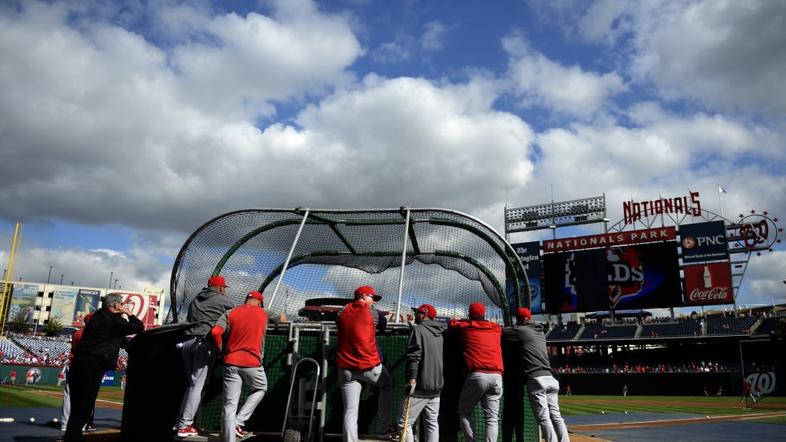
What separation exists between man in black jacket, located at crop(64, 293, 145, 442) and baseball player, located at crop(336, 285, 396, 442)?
2.11 metres

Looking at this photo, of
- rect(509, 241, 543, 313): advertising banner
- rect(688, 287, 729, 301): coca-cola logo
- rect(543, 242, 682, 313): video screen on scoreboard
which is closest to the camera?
rect(688, 287, 729, 301): coca-cola logo

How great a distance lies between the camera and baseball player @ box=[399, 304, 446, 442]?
4.77 metres

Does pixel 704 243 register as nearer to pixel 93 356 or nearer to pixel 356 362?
pixel 356 362

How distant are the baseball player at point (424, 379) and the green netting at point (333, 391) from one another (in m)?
0.44

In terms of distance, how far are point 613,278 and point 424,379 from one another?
3777 centimetres

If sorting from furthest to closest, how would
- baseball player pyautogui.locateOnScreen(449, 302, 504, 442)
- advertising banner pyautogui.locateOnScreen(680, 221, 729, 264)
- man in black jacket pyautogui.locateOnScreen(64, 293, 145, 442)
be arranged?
advertising banner pyautogui.locateOnScreen(680, 221, 729, 264) < baseball player pyautogui.locateOnScreen(449, 302, 504, 442) < man in black jacket pyautogui.locateOnScreen(64, 293, 145, 442)

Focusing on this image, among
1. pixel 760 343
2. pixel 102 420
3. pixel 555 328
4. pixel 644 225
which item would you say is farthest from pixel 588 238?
pixel 102 420

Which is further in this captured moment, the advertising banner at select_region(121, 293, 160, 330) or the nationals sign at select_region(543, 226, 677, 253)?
the advertising banner at select_region(121, 293, 160, 330)

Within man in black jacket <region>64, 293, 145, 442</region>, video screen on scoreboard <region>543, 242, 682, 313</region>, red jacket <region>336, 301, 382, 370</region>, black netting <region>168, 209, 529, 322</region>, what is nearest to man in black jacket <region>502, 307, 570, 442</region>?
black netting <region>168, 209, 529, 322</region>

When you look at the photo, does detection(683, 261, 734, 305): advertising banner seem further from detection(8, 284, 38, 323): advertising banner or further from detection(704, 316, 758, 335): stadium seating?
detection(8, 284, 38, 323): advertising banner

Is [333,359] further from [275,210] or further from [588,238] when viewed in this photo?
[588,238]

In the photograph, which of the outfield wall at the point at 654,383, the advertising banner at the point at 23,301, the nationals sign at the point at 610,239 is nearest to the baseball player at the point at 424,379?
the outfield wall at the point at 654,383

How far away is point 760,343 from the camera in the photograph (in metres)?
35.3

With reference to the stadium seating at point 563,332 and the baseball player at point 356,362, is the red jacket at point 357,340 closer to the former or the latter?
the baseball player at point 356,362
